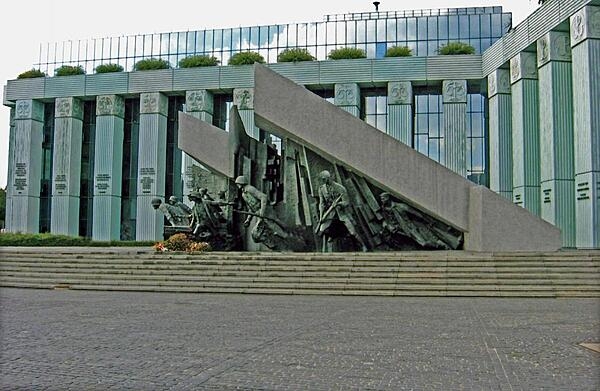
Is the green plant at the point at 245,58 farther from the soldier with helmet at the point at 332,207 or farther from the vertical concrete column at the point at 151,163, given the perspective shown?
the soldier with helmet at the point at 332,207

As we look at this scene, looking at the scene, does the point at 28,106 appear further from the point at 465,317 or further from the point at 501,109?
the point at 465,317

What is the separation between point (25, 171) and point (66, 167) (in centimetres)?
244

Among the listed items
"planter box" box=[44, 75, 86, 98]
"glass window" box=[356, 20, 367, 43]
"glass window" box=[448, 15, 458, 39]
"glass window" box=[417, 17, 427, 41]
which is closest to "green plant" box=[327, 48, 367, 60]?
"glass window" box=[356, 20, 367, 43]

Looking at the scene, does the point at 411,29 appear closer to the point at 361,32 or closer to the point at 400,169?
the point at 361,32

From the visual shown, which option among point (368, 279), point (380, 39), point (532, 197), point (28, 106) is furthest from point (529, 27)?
point (28, 106)

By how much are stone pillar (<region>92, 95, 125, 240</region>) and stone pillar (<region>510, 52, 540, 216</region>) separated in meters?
20.0

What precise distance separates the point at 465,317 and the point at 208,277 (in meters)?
6.36

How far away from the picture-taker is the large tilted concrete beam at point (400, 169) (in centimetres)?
1390

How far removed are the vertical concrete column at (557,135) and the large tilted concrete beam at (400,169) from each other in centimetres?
766

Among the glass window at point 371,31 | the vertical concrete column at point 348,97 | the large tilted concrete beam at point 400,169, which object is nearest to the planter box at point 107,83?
the vertical concrete column at point 348,97

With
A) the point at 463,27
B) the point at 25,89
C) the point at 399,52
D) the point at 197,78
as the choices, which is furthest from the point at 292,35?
the point at 25,89

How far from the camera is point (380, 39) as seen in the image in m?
34.3

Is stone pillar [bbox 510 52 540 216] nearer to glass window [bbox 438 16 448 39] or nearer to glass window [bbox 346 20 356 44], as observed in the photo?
glass window [bbox 438 16 448 39]

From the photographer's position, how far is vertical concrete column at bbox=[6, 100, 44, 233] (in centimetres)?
3334
